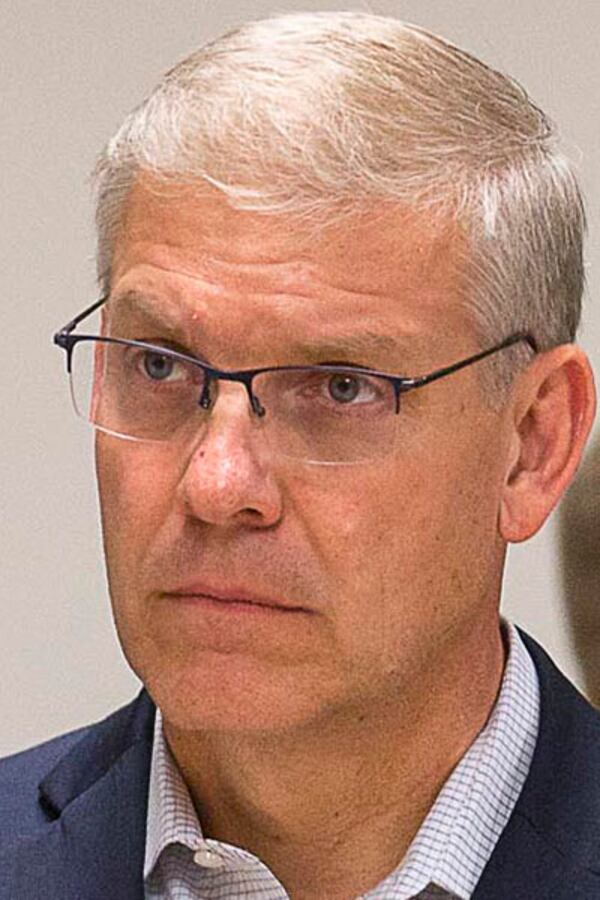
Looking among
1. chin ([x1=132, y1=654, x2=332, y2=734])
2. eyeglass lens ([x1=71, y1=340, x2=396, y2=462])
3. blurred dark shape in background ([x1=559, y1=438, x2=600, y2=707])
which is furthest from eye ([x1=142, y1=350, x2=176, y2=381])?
blurred dark shape in background ([x1=559, y1=438, x2=600, y2=707])

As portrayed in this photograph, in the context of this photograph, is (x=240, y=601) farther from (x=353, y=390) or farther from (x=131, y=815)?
(x=131, y=815)

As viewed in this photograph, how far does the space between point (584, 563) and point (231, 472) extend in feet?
2.05

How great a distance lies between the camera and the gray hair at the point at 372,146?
62.7 inches

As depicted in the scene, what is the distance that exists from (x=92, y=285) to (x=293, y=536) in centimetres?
86

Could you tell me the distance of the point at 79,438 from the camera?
7.82 ft

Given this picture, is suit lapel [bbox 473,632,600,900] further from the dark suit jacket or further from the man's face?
the man's face

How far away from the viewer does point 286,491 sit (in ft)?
5.12

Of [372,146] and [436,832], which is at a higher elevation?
[372,146]

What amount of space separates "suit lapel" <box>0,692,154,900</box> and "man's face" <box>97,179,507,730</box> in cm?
18

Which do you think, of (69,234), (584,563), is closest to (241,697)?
(584,563)

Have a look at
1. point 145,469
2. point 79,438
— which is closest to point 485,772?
point 145,469

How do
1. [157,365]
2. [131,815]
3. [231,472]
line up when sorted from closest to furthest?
1. [231,472]
2. [157,365]
3. [131,815]

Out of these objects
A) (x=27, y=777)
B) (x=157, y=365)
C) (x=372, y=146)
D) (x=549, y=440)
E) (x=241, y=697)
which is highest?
(x=372, y=146)

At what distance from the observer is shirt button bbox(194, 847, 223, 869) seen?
1.69 m
